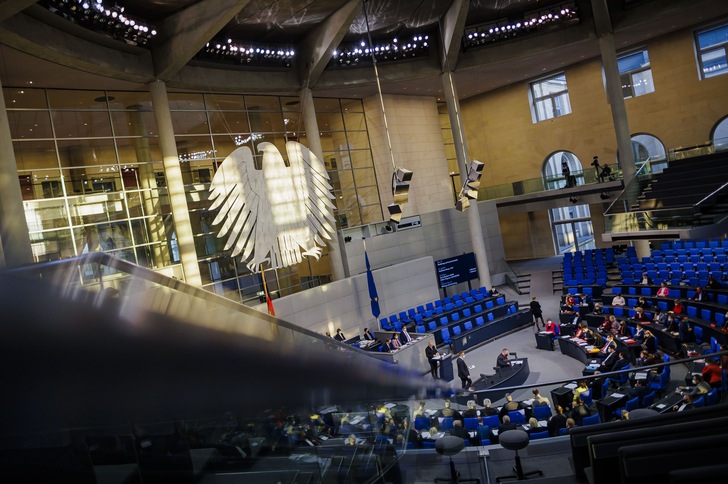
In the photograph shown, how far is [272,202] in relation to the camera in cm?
1212

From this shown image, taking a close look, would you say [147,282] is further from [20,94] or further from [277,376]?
[20,94]

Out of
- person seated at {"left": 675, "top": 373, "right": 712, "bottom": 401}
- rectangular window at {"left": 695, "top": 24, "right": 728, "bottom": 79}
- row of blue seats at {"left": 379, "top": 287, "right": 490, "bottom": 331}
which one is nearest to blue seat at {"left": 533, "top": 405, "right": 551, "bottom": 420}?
person seated at {"left": 675, "top": 373, "right": 712, "bottom": 401}

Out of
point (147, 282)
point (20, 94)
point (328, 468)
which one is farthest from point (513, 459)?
point (20, 94)

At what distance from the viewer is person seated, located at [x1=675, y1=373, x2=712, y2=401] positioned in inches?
234

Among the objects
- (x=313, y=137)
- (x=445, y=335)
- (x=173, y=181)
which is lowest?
(x=445, y=335)

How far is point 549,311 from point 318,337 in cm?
1814

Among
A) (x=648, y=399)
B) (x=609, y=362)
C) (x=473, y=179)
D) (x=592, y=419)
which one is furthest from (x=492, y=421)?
(x=473, y=179)

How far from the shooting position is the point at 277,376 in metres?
2.01

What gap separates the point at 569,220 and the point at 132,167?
19623mm

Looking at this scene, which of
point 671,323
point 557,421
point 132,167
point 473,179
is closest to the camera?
point 557,421

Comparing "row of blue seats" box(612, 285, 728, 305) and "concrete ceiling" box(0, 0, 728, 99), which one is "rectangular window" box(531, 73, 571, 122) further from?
"row of blue seats" box(612, 285, 728, 305)

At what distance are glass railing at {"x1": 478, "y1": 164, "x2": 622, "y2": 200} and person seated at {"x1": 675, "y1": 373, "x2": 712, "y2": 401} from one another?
1671 cm

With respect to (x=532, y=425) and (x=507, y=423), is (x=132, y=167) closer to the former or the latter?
(x=507, y=423)

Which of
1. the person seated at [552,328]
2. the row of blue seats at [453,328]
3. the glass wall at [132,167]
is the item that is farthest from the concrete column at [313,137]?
the person seated at [552,328]
